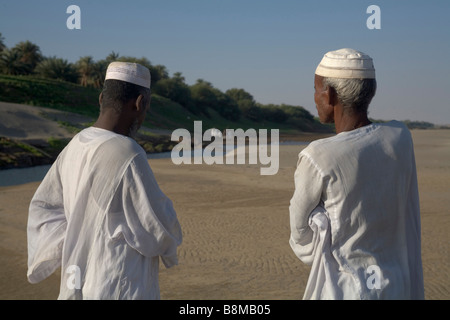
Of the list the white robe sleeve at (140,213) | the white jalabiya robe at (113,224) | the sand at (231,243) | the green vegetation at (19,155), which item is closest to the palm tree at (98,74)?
the green vegetation at (19,155)

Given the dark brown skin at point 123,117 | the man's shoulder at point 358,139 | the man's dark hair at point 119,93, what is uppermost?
the man's dark hair at point 119,93

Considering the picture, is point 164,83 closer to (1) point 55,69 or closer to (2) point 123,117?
(1) point 55,69

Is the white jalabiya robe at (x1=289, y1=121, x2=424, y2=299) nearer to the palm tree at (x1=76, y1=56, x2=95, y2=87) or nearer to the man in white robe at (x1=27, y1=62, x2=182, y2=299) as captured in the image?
the man in white robe at (x1=27, y1=62, x2=182, y2=299)

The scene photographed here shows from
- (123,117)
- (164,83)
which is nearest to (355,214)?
(123,117)

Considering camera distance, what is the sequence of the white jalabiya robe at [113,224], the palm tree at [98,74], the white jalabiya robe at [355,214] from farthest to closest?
the palm tree at [98,74]
the white jalabiya robe at [113,224]
the white jalabiya robe at [355,214]

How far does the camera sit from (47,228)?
2.81 metres

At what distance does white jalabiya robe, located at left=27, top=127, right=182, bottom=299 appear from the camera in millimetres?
2500

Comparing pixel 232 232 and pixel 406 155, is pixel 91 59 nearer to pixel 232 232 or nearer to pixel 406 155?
pixel 232 232

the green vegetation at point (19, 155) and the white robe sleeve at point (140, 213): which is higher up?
the white robe sleeve at point (140, 213)

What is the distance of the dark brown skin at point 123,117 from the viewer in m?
2.66

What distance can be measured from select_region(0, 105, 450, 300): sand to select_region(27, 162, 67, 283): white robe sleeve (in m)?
3.53

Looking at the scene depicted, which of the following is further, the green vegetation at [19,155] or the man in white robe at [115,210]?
the green vegetation at [19,155]

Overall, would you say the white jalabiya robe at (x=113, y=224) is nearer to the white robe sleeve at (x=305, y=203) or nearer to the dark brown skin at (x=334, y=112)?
the white robe sleeve at (x=305, y=203)

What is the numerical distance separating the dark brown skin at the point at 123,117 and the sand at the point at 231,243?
392cm
